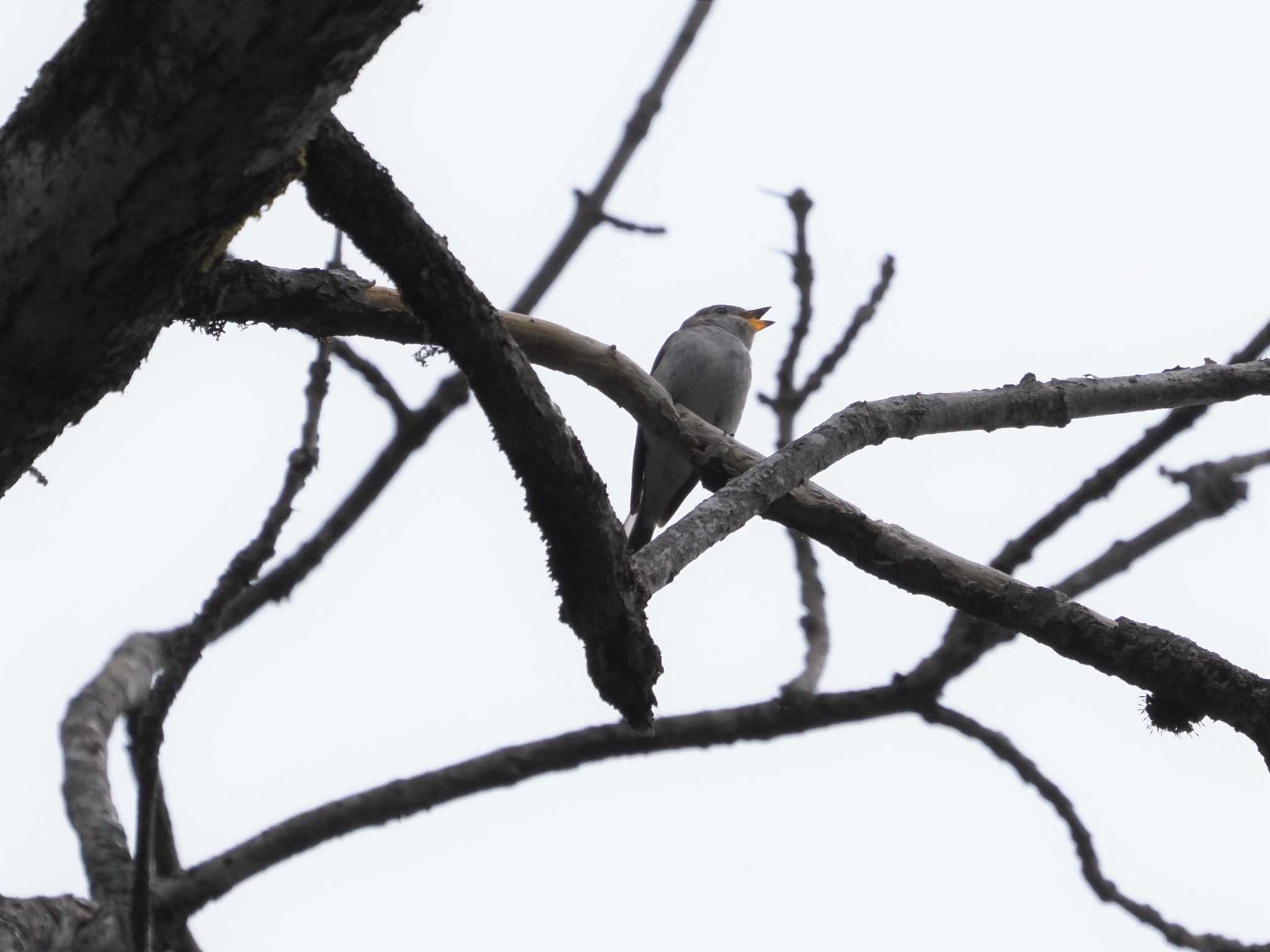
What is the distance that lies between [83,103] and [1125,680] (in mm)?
2582

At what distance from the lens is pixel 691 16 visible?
5113mm

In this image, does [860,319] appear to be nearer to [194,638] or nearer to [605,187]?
[605,187]

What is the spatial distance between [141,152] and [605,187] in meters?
3.63

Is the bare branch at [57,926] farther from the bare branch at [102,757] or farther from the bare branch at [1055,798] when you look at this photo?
the bare branch at [1055,798]

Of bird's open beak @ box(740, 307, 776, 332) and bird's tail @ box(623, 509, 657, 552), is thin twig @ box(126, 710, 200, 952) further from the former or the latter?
bird's open beak @ box(740, 307, 776, 332)

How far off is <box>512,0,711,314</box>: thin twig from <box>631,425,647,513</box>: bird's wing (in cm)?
382

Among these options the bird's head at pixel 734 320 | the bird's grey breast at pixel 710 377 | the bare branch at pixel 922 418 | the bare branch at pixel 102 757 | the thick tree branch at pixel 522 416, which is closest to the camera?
the thick tree branch at pixel 522 416

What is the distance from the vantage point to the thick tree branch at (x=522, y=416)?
2068 mm

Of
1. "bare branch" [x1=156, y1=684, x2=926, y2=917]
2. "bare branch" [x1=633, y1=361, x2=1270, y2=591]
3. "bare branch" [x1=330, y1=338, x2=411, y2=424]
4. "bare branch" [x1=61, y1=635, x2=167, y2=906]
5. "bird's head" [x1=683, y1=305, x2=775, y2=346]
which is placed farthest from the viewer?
"bird's head" [x1=683, y1=305, x2=775, y2=346]

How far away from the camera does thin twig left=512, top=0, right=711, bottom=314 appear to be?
16.8ft

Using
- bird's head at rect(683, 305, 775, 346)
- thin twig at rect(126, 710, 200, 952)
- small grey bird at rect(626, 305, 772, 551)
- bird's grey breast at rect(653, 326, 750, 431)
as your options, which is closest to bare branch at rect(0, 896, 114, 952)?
thin twig at rect(126, 710, 200, 952)

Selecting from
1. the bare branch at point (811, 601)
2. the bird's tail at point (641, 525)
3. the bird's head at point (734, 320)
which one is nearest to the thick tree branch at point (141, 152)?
the bare branch at point (811, 601)

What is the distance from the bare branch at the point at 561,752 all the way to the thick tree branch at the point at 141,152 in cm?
272

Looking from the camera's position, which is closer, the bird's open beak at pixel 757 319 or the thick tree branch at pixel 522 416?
the thick tree branch at pixel 522 416
